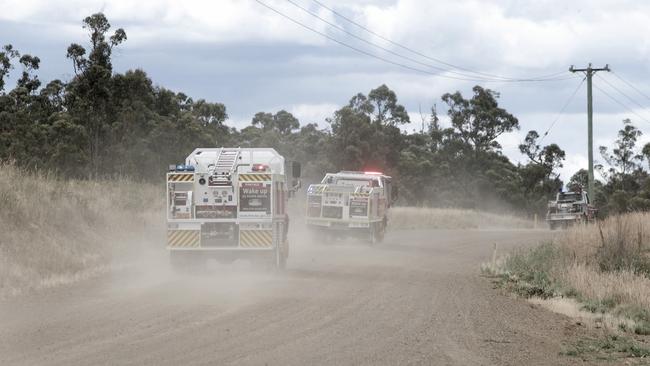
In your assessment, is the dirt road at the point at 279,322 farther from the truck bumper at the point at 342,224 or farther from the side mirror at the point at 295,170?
the truck bumper at the point at 342,224

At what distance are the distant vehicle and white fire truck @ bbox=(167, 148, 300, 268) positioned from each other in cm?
3112

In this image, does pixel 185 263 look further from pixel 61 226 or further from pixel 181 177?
pixel 61 226

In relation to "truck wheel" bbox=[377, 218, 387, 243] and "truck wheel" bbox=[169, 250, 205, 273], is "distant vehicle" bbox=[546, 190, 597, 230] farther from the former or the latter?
"truck wheel" bbox=[169, 250, 205, 273]

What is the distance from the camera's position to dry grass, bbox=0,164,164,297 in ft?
59.3

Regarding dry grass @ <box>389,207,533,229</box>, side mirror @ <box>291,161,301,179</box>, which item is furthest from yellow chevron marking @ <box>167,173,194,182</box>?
dry grass @ <box>389,207,533,229</box>

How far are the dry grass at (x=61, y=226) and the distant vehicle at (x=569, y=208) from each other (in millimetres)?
26023

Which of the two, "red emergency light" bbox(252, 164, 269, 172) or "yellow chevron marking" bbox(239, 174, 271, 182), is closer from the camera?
"yellow chevron marking" bbox(239, 174, 271, 182)

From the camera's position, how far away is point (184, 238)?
61.3ft

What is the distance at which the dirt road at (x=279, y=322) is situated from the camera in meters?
9.56

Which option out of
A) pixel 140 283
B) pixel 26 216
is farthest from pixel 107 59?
pixel 140 283

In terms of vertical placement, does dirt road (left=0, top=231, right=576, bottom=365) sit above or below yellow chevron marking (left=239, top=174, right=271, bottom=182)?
below

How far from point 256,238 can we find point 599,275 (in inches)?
297

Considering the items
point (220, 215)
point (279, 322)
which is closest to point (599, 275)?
point (220, 215)

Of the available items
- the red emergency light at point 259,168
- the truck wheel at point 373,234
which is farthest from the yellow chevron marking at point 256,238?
the truck wheel at point 373,234
